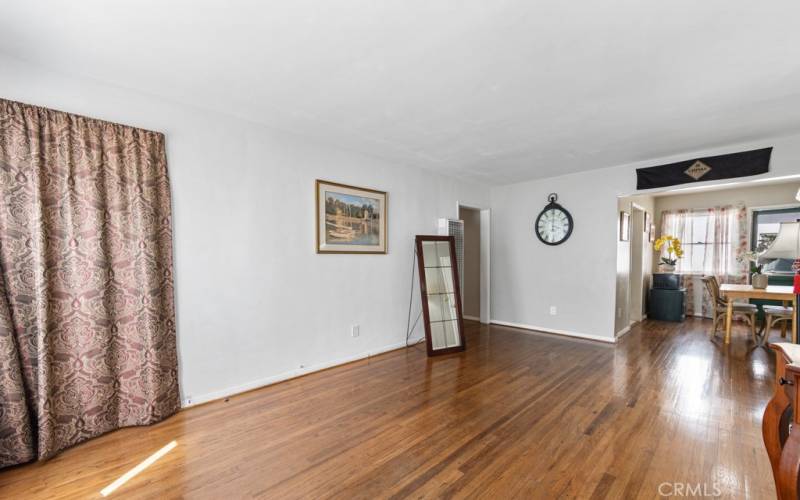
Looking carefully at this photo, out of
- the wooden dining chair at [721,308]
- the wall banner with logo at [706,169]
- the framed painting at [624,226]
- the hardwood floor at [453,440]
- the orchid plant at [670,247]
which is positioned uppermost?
the wall banner with logo at [706,169]

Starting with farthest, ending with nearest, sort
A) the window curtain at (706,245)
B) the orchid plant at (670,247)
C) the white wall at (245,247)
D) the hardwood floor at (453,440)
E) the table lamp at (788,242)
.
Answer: the orchid plant at (670,247) → the window curtain at (706,245) → the table lamp at (788,242) → the white wall at (245,247) → the hardwood floor at (453,440)

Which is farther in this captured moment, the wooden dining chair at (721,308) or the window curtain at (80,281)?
the wooden dining chair at (721,308)

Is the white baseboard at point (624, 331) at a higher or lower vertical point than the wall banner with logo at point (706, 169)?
lower

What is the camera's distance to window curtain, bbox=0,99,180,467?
2010 mm

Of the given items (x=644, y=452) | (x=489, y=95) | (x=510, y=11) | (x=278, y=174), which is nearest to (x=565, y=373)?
(x=644, y=452)

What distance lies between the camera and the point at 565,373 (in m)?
3.52

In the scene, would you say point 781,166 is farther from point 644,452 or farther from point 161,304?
point 161,304

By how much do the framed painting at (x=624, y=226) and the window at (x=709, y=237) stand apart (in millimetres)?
2323

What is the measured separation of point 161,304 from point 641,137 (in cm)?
464

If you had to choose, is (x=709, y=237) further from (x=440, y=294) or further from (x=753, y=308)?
(x=440, y=294)

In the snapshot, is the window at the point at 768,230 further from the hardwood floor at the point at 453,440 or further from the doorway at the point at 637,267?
the hardwood floor at the point at 453,440

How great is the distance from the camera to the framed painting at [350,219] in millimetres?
3605

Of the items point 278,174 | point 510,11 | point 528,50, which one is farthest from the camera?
point 278,174

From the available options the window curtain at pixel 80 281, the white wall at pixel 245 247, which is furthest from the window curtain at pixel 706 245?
the window curtain at pixel 80 281
